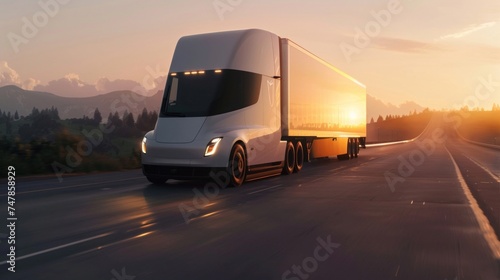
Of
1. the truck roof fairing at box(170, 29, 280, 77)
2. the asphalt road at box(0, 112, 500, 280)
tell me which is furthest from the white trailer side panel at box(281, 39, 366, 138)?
the asphalt road at box(0, 112, 500, 280)

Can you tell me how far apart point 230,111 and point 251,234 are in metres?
7.57

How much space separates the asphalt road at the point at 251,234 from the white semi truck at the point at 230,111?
919 mm

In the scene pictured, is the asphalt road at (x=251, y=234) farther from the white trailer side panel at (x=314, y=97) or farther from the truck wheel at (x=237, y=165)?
the white trailer side panel at (x=314, y=97)

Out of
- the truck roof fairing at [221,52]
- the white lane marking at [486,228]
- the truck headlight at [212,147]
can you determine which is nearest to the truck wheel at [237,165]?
the truck headlight at [212,147]

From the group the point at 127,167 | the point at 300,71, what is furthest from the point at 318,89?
the point at 127,167

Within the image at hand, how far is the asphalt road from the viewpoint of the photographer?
20.2 feet

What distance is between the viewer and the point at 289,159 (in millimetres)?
20453

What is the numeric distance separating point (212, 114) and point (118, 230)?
6.89 metres

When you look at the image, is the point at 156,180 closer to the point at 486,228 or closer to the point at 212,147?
the point at 212,147

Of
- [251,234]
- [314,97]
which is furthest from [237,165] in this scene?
[314,97]

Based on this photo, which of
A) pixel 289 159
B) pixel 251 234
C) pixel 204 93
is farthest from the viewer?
pixel 289 159

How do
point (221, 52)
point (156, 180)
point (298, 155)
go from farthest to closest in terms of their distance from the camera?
point (298, 155) → point (156, 180) → point (221, 52)

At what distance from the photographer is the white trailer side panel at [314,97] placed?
19.4 m

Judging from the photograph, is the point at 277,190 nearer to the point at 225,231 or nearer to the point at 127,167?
the point at 225,231
